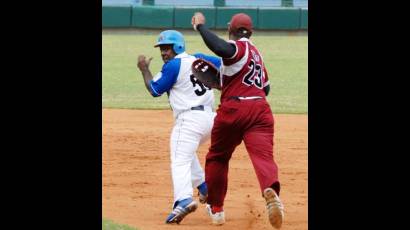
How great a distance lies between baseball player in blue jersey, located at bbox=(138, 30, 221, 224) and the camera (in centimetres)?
878

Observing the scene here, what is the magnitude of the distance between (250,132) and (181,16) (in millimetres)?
27571

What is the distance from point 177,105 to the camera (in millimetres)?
8953

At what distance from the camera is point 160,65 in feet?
79.3

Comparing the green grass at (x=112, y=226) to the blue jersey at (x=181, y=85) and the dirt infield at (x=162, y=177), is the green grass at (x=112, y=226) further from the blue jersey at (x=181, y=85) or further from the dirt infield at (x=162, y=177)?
the blue jersey at (x=181, y=85)

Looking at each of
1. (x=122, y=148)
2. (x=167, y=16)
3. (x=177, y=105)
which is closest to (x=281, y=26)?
(x=167, y=16)

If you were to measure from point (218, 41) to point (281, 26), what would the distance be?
1144 inches

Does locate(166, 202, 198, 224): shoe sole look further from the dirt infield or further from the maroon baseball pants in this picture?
the maroon baseball pants

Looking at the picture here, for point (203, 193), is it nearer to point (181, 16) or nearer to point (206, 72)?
point (206, 72)

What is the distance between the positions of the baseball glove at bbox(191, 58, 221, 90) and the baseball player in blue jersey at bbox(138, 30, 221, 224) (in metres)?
0.17

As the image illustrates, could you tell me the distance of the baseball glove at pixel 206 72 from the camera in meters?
8.66

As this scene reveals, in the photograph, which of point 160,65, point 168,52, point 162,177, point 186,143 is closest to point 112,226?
point 186,143

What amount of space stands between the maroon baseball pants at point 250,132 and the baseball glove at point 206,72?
0.35 metres

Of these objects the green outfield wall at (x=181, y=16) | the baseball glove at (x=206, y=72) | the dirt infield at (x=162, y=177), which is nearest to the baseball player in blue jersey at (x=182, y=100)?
the baseball glove at (x=206, y=72)
